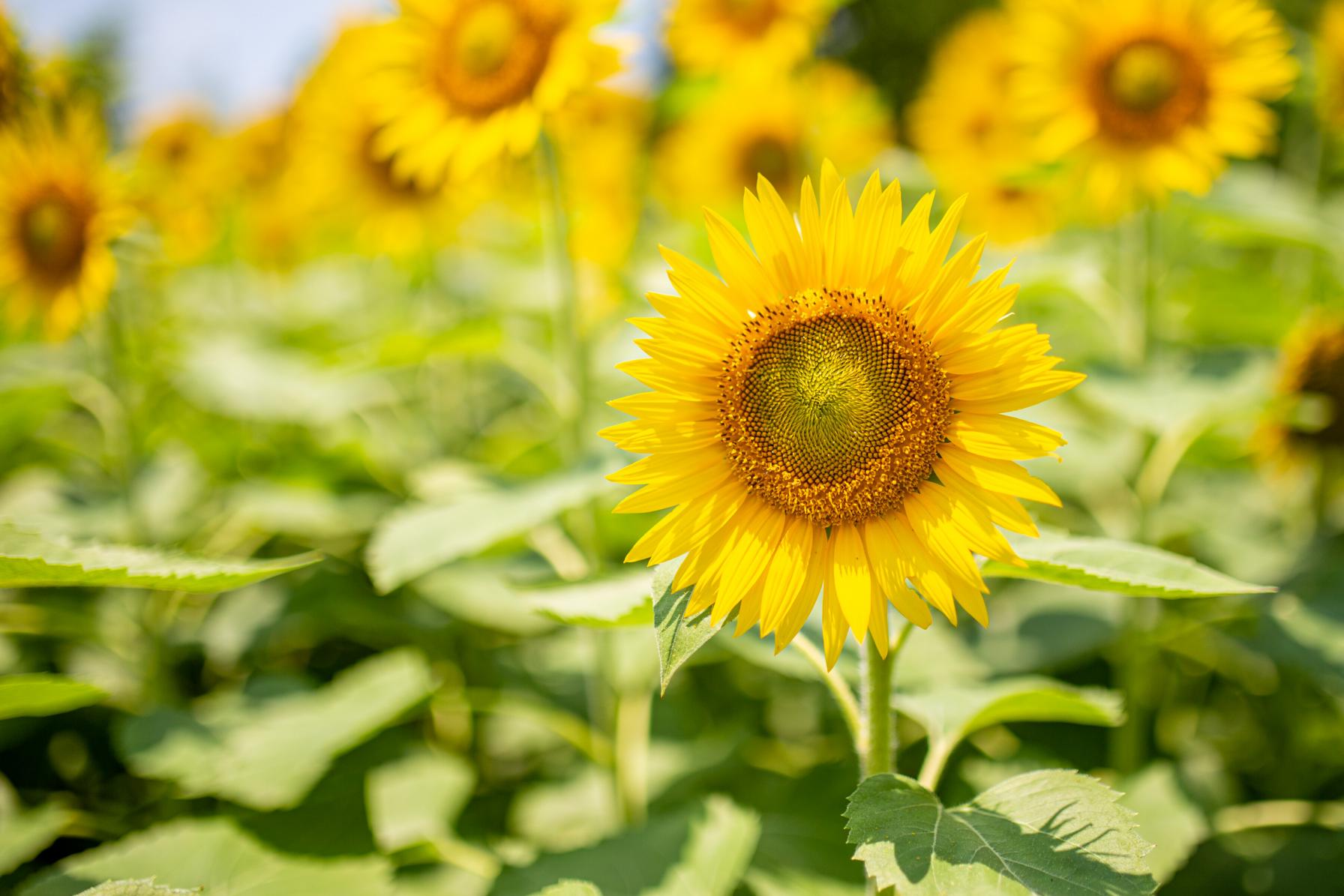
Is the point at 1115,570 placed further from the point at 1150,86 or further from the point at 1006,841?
the point at 1150,86

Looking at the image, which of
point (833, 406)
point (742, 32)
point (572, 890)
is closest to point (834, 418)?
point (833, 406)

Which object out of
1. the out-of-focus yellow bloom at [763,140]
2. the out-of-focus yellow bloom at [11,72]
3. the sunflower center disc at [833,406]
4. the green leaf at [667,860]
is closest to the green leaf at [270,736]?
the green leaf at [667,860]

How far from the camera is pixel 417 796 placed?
2.44 metres

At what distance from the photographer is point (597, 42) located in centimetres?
223

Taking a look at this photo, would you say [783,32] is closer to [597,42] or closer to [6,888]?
[597,42]

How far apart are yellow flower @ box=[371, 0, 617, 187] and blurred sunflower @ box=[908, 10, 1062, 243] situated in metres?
2.12

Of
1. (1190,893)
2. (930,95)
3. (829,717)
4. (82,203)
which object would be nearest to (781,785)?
(829,717)

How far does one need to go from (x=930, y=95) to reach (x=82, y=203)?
456 cm

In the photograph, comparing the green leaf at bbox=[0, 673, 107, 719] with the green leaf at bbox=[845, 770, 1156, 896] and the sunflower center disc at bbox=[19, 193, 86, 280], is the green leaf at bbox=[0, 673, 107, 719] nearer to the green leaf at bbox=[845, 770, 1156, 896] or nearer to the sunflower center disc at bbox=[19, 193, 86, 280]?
the green leaf at bbox=[845, 770, 1156, 896]

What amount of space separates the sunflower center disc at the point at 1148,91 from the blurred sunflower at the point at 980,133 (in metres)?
1.12

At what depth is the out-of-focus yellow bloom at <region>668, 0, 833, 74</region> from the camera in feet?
12.2

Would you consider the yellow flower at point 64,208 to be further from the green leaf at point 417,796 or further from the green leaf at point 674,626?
the green leaf at point 674,626

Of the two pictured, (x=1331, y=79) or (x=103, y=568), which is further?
(x=1331, y=79)

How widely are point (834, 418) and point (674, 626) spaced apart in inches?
15.4
